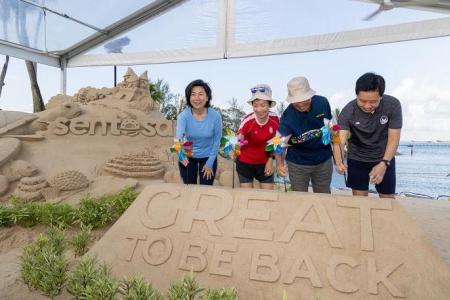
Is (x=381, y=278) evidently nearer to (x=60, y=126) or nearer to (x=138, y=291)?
(x=138, y=291)

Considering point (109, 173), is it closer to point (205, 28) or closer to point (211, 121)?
point (211, 121)

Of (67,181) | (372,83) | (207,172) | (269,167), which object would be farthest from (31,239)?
(372,83)

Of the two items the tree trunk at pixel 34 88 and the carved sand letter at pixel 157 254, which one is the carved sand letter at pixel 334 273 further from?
the tree trunk at pixel 34 88

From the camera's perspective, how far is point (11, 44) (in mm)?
8453

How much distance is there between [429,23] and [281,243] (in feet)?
19.8

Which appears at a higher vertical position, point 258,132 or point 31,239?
point 258,132

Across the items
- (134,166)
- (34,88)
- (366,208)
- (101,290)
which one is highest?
(34,88)

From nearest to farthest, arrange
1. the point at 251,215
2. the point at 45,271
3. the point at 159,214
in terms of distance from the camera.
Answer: the point at 45,271 < the point at 251,215 < the point at 159,214

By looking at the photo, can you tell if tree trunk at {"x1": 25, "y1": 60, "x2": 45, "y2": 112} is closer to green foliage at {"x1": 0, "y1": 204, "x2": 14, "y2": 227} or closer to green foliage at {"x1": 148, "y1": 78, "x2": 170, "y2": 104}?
green foliage at {"x1": 148, "y1": 78, "x2": 170, "y2": 104}

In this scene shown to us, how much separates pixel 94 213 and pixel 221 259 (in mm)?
2030

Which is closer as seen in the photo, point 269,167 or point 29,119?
point 269,167

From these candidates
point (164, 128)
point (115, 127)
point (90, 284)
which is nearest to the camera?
point (90, 284)

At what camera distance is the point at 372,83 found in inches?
91.6

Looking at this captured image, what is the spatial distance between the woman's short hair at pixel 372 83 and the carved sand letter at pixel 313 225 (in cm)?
80
